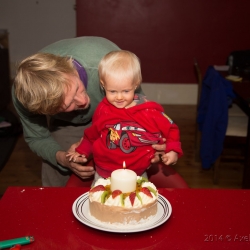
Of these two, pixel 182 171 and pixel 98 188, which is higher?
pixel 98 188

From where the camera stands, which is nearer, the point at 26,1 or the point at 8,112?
the point at 8,112

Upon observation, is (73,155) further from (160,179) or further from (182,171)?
(182,171)

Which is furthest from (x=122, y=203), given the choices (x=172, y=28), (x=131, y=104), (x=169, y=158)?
(x=172, y=28)

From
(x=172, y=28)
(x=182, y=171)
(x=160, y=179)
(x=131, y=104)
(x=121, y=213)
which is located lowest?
(x=182, y=171)

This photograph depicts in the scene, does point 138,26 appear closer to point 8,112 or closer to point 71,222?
point 8,112

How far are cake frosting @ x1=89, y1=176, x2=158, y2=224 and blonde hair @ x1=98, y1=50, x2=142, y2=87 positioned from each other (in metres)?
0.51

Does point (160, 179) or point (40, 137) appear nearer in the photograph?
point (160, 179)

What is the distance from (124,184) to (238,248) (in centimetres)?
36

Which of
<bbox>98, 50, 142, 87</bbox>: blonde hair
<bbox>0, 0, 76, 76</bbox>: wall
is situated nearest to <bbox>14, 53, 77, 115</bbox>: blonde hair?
<bbox>98, 50, 142, 87</bbox>: blonde hair

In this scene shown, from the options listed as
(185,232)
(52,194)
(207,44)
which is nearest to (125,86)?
(52,194)

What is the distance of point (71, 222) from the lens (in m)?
1.39

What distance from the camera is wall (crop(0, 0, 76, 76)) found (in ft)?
20.7

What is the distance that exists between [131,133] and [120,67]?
0.28 metres

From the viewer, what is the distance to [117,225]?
4.39 ft
